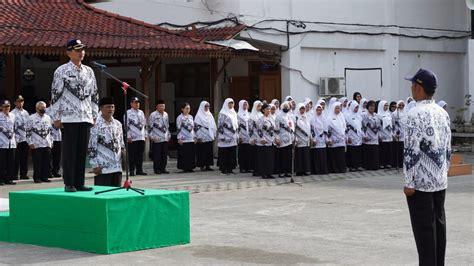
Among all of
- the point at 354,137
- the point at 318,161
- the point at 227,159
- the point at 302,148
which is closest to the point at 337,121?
the point at 354,137

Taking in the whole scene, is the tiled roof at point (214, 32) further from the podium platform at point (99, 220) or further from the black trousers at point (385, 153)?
the podium platform at point (99, 220)

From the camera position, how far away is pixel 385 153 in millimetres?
23562

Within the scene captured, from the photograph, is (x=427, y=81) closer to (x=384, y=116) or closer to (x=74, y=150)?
(x=74, y=150)

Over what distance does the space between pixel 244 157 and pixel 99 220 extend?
12705mm

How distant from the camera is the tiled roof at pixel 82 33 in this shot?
2145 centimetres

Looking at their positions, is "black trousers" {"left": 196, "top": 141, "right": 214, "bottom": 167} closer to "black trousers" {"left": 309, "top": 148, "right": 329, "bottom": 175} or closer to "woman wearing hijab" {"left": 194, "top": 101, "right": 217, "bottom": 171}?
"woman wearing hijab" {"left": 194, "top": 101, "right": 217, "bottom": 171}

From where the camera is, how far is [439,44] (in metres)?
32.2

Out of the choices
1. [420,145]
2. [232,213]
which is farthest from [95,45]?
[420,145]

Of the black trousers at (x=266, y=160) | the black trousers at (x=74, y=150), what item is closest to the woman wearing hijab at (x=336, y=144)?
the black trousers at (x=266, y=160)

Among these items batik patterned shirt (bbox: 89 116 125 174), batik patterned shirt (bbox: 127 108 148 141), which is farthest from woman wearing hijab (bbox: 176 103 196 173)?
batik patterned shirt (bbox: 89 116 125 174)

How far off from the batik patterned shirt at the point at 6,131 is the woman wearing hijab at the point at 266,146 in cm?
537

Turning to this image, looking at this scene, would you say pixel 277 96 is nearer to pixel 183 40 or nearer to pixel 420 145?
pixel 183 40

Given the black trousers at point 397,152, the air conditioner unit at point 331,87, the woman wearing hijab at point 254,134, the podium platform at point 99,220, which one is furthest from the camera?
the air conditioner unit at point 331,87

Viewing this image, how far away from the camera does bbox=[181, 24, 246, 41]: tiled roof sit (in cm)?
2573
